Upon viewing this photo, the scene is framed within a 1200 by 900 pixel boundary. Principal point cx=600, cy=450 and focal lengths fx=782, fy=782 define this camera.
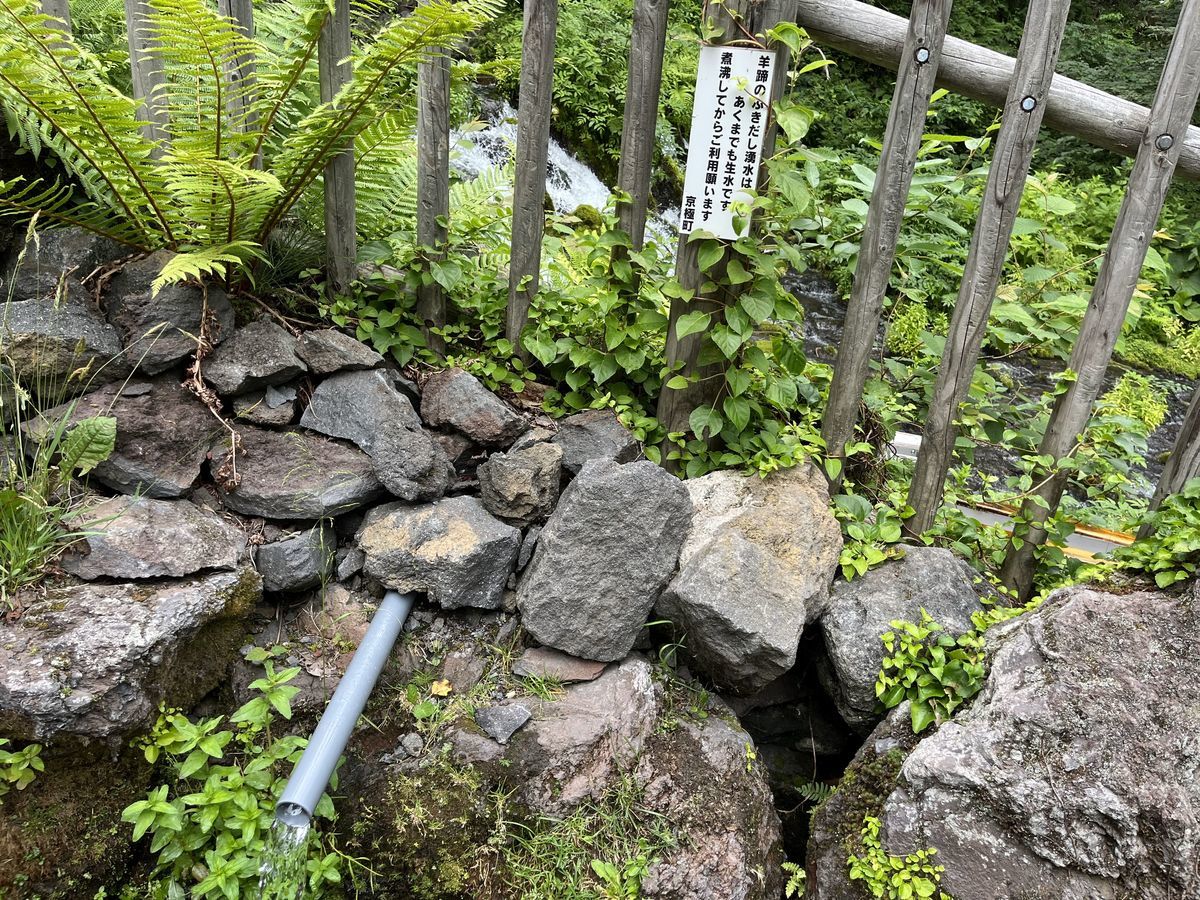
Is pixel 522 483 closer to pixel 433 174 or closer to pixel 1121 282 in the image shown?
pixel 433 174

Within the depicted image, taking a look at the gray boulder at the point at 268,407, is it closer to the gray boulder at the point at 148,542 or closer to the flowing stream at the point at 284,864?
the gray boulder at the point at 148,542

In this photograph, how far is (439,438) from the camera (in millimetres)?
3156

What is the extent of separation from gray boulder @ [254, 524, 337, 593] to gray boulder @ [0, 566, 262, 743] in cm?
18

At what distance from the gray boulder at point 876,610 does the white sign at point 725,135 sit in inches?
56.0

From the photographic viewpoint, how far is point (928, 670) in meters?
2.75

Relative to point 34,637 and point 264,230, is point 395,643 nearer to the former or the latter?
point 34,637

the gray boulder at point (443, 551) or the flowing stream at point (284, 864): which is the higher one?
the gray boulder at point (443, 551)

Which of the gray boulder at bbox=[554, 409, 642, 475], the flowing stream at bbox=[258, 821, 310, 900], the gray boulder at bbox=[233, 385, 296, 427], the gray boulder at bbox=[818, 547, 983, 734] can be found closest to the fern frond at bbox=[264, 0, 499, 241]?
the gray boulder at bbox=[233, 385, 296, 427]

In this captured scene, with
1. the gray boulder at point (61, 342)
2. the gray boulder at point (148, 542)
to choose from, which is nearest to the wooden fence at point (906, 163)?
the gray boulder at point (61, 342)

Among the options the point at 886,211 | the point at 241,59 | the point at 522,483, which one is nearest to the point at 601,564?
the point at 522,483

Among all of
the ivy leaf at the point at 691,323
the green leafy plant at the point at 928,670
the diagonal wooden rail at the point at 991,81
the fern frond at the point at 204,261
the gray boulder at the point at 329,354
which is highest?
the diagonal wooden rail at the point at 991,81

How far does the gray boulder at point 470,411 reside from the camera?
10.3 feet

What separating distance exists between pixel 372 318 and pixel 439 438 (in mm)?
632

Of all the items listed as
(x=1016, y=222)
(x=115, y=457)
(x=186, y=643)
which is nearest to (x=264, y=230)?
(x=115, y=457)
